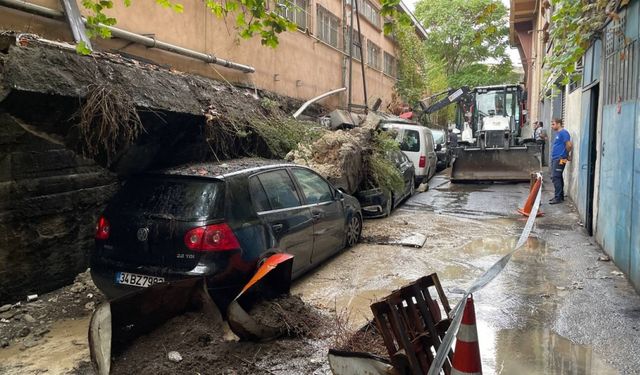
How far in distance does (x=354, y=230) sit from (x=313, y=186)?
5.01 feet

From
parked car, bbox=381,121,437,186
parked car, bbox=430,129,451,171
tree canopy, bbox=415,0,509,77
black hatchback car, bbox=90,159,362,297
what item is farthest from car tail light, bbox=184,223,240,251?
tree canopy, bbox=415,0,509,77

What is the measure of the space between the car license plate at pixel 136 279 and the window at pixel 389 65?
2367 cm

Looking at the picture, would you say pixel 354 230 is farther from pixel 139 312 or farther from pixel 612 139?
pixel 139 312

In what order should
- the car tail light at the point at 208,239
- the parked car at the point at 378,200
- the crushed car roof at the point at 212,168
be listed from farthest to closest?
the parked car at the point at 378,200, the crushed car roof at the point at 212,168, the car tail light at the point at 208,239

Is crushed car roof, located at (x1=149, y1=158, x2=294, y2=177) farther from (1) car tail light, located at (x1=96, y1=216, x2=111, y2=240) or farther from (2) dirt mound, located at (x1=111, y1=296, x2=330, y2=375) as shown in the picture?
(2) dirt mound, located at (x1=111, y1=296, x2=330, y2=375)

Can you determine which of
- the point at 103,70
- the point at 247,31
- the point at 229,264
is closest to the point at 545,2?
the point at 247,31

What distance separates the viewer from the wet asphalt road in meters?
3.93

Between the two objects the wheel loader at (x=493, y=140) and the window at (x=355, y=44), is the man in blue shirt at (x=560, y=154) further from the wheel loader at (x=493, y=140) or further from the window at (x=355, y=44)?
the window at (x=355, y=44)

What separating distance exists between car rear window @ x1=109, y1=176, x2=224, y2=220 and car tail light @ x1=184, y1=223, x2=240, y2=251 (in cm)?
14

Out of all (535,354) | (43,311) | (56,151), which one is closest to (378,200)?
(535,354)

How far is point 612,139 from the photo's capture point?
21.7ft

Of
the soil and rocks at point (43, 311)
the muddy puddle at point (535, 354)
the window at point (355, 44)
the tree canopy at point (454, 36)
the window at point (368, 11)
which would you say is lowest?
the muddy puddle at point (535, 354)

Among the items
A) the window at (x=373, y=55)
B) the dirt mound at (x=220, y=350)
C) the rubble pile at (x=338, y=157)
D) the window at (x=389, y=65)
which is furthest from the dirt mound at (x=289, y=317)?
the window at (x=389, y=65)

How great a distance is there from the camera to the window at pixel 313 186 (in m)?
6.06
